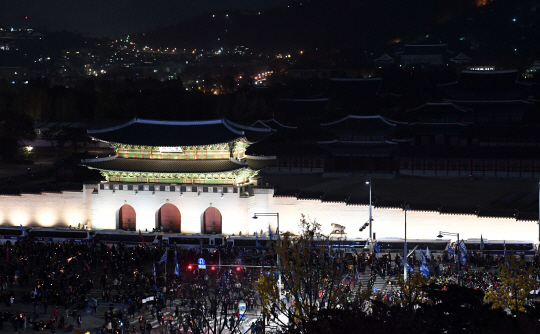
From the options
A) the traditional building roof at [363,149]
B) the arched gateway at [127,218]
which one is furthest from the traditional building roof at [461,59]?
the arched gateway at [127,218]

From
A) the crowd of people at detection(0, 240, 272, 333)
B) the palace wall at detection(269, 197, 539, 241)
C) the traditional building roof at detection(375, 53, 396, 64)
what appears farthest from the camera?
the traditional building roof at detection(375, 53, 396, 64)

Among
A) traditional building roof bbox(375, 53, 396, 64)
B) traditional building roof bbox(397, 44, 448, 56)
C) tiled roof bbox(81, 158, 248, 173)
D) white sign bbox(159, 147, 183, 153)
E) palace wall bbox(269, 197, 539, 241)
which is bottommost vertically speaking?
palace wall bbox(269, 197, 539, 241)

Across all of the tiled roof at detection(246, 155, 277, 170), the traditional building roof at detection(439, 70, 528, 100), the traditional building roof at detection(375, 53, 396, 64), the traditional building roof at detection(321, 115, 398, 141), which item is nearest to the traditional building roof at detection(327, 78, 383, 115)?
the traditional building roof at detection(439, 70, 528, 100)

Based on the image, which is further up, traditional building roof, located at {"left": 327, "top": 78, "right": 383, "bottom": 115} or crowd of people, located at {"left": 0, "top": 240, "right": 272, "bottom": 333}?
traditional building roof, located at {"left": 327, "top": 78, "right": 383, "bottom": 115}

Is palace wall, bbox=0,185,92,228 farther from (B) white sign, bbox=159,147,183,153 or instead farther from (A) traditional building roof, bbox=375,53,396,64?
(A) traditional building roof, bbox=375,53,396,64

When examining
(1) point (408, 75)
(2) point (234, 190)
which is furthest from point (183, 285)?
(1) point (408, 75)

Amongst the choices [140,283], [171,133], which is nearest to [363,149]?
[171,133]

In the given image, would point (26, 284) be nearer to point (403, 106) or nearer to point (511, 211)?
point (511, 211)

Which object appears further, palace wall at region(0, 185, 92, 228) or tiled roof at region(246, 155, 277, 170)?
tiled roof at region(246, 155, 277, 170)
